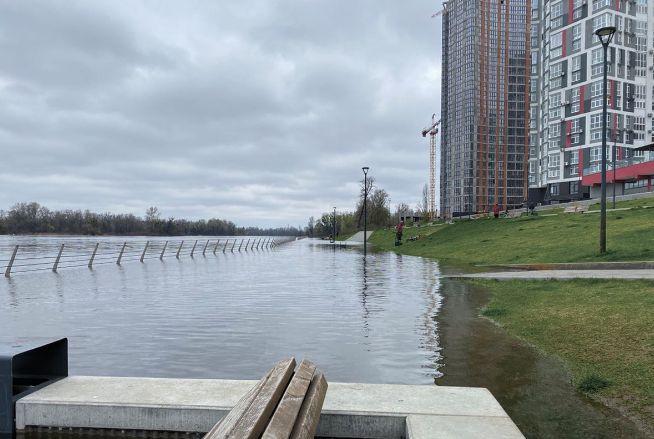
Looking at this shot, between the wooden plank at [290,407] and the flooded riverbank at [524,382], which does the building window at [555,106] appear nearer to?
the flooded riverbank at [524,382]

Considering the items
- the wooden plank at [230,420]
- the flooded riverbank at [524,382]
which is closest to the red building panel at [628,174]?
the flooded riverbank at [524,382]

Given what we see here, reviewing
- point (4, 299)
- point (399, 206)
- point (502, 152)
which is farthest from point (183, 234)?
point (4, 299)

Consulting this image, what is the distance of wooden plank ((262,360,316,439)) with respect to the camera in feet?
10.2

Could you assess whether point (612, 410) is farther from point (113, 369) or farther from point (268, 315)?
point (268, 315)

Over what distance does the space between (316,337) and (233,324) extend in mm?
2124

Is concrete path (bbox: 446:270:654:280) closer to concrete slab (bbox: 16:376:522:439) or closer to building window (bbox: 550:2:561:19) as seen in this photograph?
concrete slab (bbox: 16:376:522:439)

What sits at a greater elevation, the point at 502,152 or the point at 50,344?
the point at 502,152

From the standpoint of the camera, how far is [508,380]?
19.8 ft

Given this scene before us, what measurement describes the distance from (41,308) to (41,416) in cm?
831

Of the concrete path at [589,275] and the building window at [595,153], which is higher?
the building window at [595,153]

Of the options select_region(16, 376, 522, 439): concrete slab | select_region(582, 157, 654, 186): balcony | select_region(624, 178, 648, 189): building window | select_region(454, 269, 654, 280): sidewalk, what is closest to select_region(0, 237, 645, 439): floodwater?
select_region(16, 376, 522, 439): concrete slab

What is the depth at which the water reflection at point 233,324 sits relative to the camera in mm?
6855

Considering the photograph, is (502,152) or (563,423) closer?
(563,423)

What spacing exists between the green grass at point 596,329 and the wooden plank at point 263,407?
3466 millimetres
